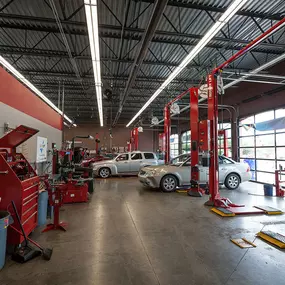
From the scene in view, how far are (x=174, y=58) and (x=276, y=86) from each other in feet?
14.7

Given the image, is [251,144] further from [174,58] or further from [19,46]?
[19,46]

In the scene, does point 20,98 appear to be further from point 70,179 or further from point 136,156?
point 136,156

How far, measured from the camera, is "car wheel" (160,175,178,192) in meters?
7.07

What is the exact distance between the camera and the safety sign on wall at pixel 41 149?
23.1ft

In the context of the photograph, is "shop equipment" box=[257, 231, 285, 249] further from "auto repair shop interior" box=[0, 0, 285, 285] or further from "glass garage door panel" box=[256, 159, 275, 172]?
"glass garage door panel" box=[256, 159, 275, 172]

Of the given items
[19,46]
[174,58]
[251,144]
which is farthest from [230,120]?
[19,46]

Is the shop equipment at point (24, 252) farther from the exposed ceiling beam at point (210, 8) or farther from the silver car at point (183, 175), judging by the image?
the exposed ceiling beam at point (210, 8)

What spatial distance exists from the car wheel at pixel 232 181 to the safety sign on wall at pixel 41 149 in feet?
23.3

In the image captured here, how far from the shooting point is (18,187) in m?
2.79

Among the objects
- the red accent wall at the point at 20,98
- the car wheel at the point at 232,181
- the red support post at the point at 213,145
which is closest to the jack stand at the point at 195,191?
the red support post at the point at 213,145

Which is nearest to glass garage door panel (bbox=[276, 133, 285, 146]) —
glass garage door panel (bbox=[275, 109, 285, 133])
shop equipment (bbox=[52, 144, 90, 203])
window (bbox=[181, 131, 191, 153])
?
glass garage door panel (bbox=[275, 109, 285, 133])

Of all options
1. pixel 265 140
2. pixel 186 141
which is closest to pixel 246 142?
pixel 265 140

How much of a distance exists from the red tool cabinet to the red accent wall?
2013 mm

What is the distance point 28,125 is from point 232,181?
A: 7.58 meters
